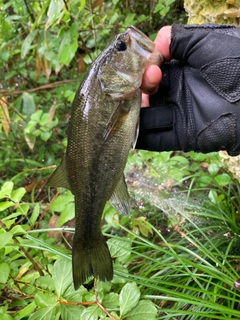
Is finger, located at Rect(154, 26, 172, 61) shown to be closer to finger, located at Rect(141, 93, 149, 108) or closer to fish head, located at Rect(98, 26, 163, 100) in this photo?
fish head, located at Rect(98, 26, 163, 100)

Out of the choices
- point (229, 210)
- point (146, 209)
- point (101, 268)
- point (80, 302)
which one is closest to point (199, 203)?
point (229, 210)

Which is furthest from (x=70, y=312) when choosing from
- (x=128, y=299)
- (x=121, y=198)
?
(x=121, y=198)

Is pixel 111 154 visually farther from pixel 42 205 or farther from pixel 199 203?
pixel 42 205

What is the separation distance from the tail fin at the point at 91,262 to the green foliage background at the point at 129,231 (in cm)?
5

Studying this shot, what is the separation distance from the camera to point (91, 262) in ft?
4.63

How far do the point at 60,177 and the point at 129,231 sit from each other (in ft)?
1.51

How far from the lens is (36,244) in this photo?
1.56 m

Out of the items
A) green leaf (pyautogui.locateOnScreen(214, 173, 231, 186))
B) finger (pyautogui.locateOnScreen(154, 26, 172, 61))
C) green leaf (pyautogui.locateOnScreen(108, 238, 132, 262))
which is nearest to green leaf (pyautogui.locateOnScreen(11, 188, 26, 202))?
green leaf (pyautogui.locateOnScreen(108, 238, 132, 262))

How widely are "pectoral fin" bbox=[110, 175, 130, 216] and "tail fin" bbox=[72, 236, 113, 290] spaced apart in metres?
0.16

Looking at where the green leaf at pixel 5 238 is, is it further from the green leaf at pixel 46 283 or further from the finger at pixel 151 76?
the finger at pixel 151 76

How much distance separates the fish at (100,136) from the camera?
1315mm

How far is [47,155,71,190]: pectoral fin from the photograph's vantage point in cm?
139

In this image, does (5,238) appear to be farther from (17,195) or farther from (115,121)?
(115,121)

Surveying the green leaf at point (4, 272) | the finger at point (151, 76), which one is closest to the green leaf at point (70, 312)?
the green leaf at point (4, 272)
